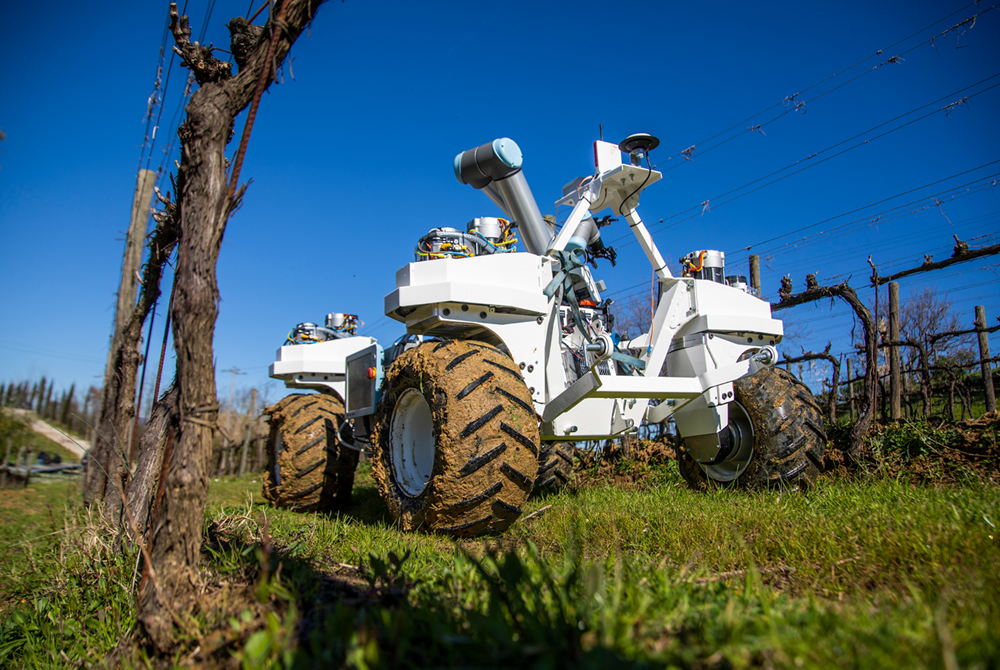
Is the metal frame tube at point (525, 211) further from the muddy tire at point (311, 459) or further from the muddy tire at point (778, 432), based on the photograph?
the muddy tire at point (311, 459)

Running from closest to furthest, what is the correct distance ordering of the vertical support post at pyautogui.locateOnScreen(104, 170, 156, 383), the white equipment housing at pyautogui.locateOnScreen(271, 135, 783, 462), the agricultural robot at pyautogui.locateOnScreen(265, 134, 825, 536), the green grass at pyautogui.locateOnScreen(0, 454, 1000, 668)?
the green grass at pyautogui.locateOnScreen(0, 454, 1000, 668) → the agricultural robot at pyautogui.locateOnScreen(265, 134, 825, 536) → the white equipment housing at pyautogui.locateOnScreen(271, 135, 783, 462) → the vertical support post at pyautogui.locateOnScreen(104, 170, 156, 383)

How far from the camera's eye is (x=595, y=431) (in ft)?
14.5

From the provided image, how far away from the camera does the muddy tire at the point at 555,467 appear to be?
599 cm

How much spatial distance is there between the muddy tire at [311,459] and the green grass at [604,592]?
2020mm

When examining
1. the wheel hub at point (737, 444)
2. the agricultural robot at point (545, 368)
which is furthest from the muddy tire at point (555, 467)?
the wheel hub at point (737, 444)

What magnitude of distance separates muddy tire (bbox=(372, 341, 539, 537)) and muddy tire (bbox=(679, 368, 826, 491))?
1842mm

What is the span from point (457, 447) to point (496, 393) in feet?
1.29

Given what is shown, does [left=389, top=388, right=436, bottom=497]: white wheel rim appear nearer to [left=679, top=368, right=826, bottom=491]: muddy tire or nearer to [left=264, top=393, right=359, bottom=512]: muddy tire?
[left=264, top=393, right=359, bottom=512]: muddy tire

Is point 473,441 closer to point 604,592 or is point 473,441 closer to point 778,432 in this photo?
point 604,592

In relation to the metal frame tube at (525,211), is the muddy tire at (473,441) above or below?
below

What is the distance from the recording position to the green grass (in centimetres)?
133

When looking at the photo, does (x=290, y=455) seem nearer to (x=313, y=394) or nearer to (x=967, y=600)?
(x=313, y=394)

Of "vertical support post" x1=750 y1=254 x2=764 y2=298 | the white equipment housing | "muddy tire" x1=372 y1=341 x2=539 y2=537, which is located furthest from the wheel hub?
"vertical support post" x1=750 y1=254 x2=764 y2=298

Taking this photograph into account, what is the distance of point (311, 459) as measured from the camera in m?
5.81
